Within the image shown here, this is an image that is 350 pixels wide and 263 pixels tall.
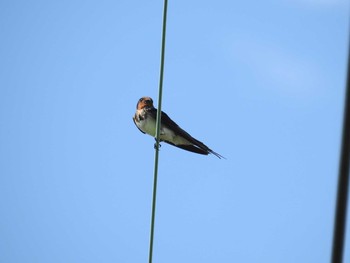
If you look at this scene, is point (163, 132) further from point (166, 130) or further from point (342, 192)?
point (342, 192)

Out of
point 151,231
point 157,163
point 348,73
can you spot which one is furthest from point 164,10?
point 348,73

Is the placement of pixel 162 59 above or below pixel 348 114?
above

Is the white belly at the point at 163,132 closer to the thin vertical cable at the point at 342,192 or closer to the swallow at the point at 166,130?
the swallow at the point at 166,130

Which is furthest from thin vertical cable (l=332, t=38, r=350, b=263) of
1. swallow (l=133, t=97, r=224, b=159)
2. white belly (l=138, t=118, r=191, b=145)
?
white belly (l=138, t=118, r=191, b=145)

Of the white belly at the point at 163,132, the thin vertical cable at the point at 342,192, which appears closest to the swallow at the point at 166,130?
the white belly at the point at 163,132

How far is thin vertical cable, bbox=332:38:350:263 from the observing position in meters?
0.96

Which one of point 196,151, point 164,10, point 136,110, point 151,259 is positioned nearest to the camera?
Answer: point 151,259

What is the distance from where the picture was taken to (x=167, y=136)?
7.77m

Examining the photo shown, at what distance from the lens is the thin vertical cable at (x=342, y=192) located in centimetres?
96

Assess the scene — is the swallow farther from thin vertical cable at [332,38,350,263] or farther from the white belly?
thin vertical cable at [332,38,350,263]

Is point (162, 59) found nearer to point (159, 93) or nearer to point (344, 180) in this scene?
point (159, 93)

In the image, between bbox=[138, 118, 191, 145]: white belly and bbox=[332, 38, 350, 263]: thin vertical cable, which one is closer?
bbox=[332, 38, 350, 263]: thin vertical cable

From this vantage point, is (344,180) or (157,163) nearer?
(344,180)

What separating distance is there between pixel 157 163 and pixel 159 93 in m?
0.51
